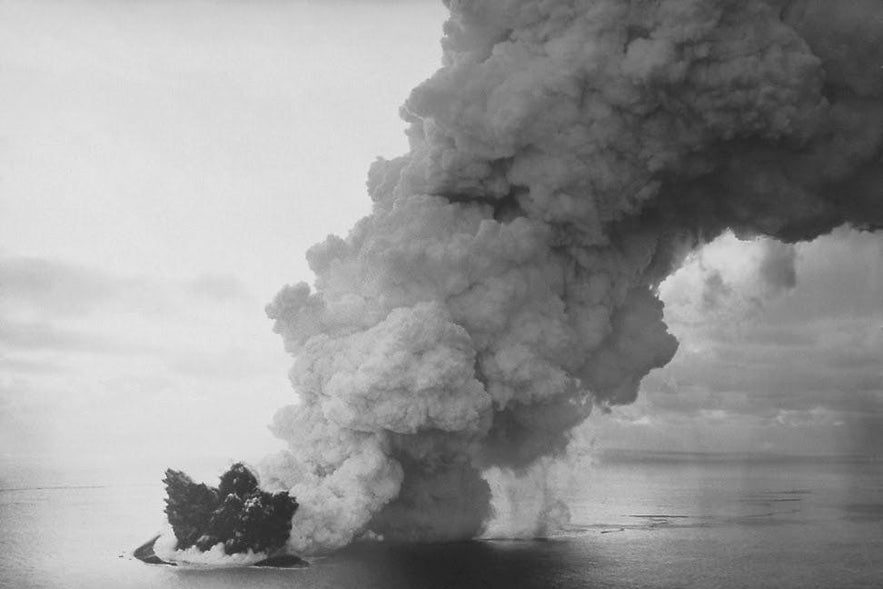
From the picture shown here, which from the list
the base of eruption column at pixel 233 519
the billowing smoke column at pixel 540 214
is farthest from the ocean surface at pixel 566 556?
the billowing smoke column at pixel 540 214

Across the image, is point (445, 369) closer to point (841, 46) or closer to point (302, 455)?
point (302, 455)

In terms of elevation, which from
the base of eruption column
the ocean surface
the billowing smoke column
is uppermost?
the billowing smoke column

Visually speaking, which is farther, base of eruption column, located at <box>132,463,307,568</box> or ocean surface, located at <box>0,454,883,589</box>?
base of eruption column, located at <box>132,463,307,568</box>

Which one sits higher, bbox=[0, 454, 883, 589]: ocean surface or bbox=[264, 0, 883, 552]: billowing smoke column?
bbox=[264, 0, 883, 552]: billowing smoke column

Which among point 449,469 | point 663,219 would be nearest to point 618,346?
point 663,219

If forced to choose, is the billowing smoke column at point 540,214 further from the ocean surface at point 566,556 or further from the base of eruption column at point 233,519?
the ocean surface at point 566,556

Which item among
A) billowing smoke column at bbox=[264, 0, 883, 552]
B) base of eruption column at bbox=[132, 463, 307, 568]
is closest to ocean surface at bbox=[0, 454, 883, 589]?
base of eruption column at bbox=[132, 463, 307, 568]

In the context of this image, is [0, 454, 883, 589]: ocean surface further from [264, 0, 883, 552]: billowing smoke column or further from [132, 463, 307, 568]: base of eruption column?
[264, 0, 883, 552]: billowing smoke column

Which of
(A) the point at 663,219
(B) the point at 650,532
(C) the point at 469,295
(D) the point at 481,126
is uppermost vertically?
(D) the point at 481,126

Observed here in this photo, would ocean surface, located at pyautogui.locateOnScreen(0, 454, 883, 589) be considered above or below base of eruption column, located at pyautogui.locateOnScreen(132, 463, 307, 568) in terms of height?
below
